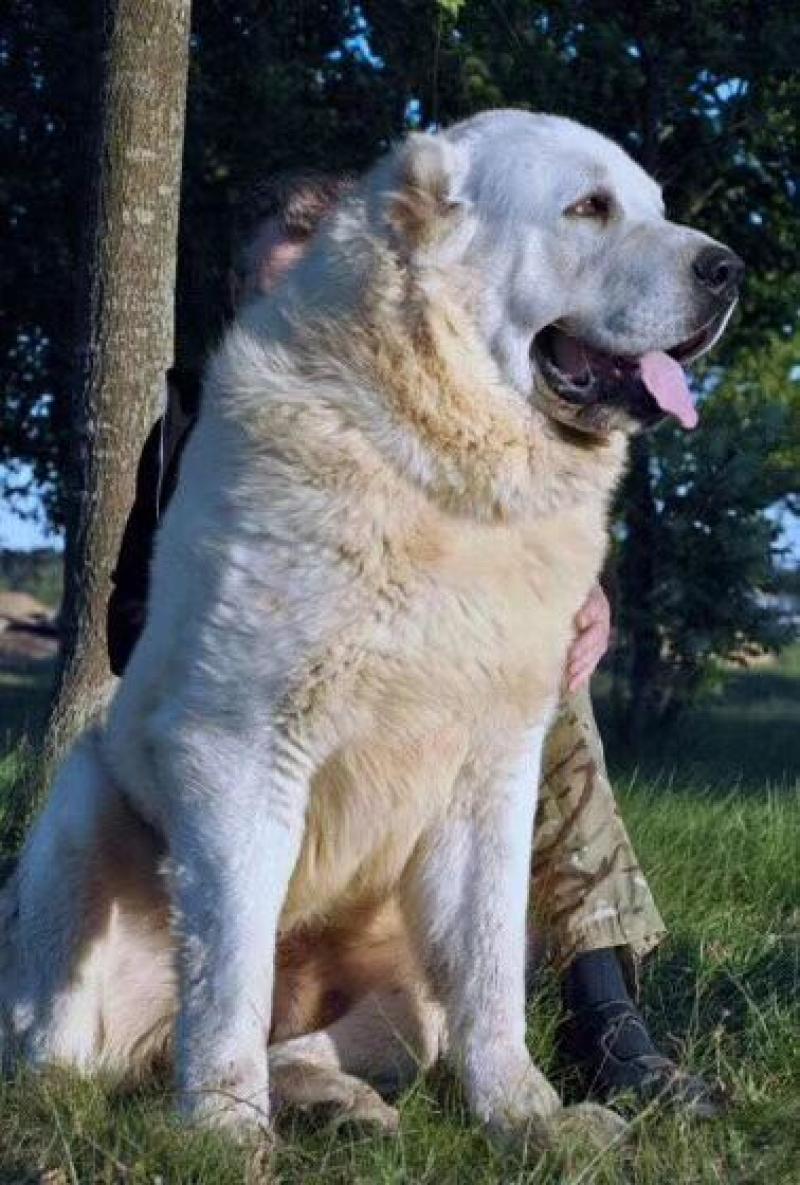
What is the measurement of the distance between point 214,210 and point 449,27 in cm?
284

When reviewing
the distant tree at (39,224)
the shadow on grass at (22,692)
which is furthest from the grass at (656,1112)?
the distant tree at (39,224)

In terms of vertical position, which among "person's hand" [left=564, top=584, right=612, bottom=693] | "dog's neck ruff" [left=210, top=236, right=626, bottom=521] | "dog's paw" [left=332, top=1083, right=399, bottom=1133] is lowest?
"dog's paw" [left=332, top=1083, right=399, bottom=1133]

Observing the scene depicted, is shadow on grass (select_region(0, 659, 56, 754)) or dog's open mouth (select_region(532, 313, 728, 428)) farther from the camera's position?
shadow on grass (select_region(0, 659, 56, 754))

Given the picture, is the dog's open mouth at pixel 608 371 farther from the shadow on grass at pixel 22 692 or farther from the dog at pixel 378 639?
the shadow on grass at pixel 22 692

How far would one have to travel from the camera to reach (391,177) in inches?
118

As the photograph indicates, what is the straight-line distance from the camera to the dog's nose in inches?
113

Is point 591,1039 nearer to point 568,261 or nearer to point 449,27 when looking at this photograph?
point 568,261

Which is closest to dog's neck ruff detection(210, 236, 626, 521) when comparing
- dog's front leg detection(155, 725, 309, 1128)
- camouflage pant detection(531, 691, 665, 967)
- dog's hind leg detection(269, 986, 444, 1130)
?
dog's front leg detection(155, 725, 309, 1128)

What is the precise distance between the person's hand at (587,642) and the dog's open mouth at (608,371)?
40 cm

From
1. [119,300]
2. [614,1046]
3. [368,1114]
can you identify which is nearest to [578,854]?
[614,1046]

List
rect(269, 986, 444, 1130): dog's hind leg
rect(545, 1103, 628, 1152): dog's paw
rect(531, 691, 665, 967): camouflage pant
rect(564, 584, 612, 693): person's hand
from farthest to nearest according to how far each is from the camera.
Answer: rect(531, 691, 665, 967): camouflage pant < rect(564, 584, 612, 693): person's hand < rect(269, 986, 444, 1130): dog's hind leg < rect(545, 1103, 628, 1152): dog's paw

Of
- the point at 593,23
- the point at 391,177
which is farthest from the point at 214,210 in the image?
the point at 391,177

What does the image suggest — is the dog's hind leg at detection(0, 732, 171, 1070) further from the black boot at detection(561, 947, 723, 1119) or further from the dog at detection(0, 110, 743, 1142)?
the black boot at detection(561, 947, 723, 1119)

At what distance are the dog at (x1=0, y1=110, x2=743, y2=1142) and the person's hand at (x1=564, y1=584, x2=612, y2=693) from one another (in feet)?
0.78
